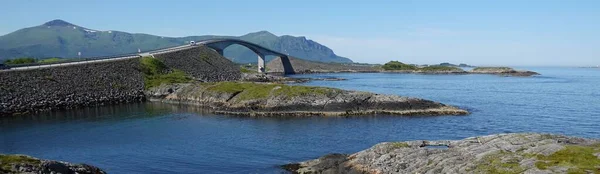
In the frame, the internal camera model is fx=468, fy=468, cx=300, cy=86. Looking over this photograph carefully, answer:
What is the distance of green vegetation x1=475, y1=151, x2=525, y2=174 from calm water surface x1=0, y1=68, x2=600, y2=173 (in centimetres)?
1568

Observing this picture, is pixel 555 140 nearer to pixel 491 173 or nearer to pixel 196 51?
pixel 491 173

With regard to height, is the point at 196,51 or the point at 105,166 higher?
the point at 196,51

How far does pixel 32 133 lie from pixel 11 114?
51.4 feet

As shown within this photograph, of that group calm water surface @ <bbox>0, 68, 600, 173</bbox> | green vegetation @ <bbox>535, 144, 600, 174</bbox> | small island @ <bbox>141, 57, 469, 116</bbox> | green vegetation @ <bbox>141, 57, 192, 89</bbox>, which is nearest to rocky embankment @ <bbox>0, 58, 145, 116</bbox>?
green vegetation @ <bbox>141, 57, 192, 89</bbox>

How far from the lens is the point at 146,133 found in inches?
2100

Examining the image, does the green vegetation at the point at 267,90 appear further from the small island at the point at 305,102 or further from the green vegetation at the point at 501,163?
the green vegetation at the point at 501,163

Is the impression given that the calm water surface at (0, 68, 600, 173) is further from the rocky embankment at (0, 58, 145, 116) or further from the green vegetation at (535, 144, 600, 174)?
the green vegetation at (535, 144, 600, 174)

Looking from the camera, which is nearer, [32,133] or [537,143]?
[537,143]

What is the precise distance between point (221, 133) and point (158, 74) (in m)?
52.4

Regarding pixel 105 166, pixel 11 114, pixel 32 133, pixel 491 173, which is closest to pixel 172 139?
pixel 105 166

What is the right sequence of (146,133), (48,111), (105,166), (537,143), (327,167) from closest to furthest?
1. (537,143)
2. (327,167)
3. (105,166)
4. (146,133)
5. (48,111)

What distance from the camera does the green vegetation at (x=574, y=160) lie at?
23.1 metres

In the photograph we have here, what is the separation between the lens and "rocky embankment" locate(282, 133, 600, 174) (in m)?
24.8

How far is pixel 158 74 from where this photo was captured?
100125mm
